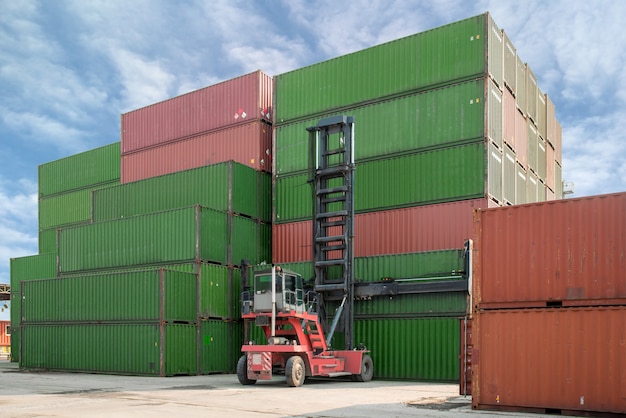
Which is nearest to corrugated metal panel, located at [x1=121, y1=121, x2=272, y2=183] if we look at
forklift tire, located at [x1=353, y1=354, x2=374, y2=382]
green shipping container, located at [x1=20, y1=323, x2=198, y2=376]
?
green shipping container, located at [x1=20, y1=323, x2=198, y2=376]

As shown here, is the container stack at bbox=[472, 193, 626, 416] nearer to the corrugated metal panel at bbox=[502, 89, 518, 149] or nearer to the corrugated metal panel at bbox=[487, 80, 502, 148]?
the corrugated metal panel at bbox=[487, 80, 502, 148]

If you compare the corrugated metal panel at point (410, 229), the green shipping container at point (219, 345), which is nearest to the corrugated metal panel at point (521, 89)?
the corrugated metal panel at point (410, 229)

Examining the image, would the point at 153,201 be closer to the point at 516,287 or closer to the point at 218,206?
the point at 218,206

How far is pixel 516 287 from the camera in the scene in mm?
14297

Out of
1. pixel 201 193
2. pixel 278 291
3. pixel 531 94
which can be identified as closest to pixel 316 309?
pixel 278 291

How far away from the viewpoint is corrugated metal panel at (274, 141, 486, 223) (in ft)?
83.5

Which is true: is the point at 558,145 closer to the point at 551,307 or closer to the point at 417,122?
the point at 417,122

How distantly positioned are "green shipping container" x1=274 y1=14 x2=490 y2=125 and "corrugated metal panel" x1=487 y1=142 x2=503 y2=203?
2942 mm

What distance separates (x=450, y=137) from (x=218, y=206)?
10183mm

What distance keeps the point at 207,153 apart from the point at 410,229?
11.7 meters

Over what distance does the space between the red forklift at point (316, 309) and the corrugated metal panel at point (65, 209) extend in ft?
68.6

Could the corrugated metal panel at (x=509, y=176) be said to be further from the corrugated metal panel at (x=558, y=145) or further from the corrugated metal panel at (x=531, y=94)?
the corrugated metal panel at (x=558, y=145)

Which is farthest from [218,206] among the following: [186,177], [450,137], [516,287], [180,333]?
[516,287]

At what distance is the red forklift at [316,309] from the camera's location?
68.1ft
